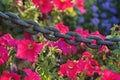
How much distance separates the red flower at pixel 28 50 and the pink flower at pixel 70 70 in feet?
0.56

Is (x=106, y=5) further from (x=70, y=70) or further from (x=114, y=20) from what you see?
(x=70, y=70)

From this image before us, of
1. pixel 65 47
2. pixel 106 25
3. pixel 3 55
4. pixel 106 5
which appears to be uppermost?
pixel 106 5

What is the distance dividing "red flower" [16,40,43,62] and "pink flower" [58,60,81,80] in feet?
0.56

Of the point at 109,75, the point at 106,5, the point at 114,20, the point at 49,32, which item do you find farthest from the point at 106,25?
the point at 109,75

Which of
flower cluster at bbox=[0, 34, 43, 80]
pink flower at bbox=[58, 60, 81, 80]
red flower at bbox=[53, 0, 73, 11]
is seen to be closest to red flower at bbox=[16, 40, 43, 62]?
flower cluster at bbox=[0, 34, 43, 80]

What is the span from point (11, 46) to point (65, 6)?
1.10 metres

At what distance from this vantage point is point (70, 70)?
2139mm

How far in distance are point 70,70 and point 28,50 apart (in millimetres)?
245

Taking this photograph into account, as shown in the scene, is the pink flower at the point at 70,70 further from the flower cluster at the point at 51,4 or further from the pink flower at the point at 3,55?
the flower cluster at the point at 51,4

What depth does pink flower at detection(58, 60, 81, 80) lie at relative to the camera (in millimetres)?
2117

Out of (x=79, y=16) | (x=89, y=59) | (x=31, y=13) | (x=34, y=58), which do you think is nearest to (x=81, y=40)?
(x=89, y=59)

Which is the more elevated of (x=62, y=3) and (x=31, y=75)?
(x=62, y=3)

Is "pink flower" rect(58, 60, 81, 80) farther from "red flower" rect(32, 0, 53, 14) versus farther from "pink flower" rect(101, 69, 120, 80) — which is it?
"red flower" rect(32, 0, 53, 14)

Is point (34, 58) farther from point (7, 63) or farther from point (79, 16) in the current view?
point (79, 16)
